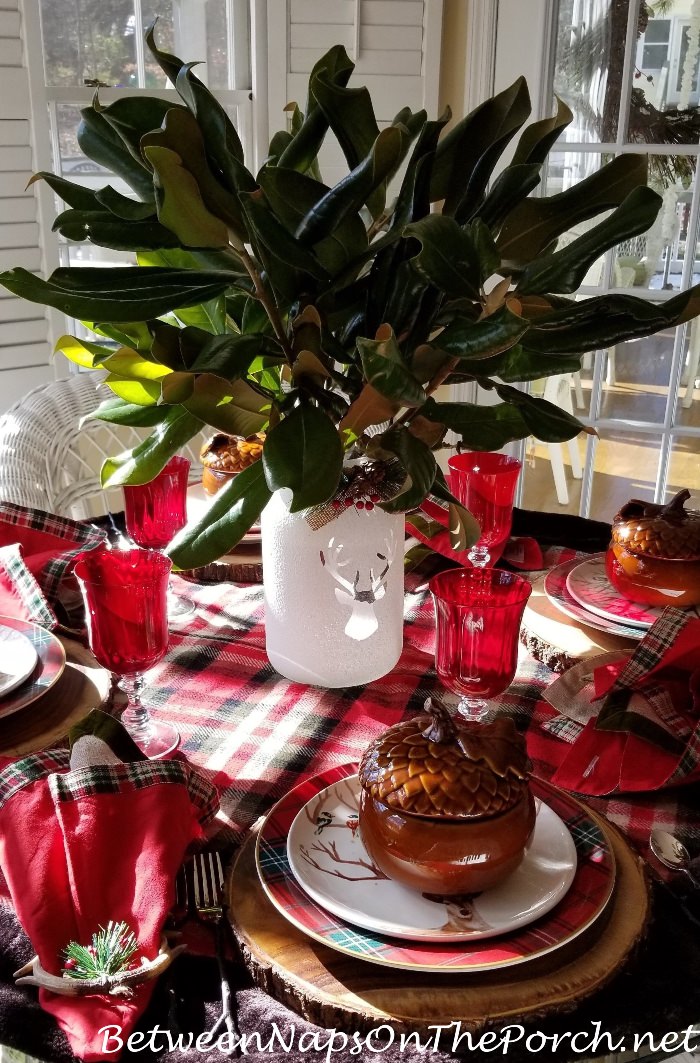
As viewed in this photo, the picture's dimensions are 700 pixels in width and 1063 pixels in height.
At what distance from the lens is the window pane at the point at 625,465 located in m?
2.80

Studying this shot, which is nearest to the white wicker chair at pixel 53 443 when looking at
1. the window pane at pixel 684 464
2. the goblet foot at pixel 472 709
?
the goblet foot at pixel 472 709

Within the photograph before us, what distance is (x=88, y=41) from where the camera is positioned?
7.92ft

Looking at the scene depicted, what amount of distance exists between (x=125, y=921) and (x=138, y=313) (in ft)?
1.67

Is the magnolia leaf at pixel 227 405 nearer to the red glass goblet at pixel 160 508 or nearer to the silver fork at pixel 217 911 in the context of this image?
the red glass goblet at pixel 160 508

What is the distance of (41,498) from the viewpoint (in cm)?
169

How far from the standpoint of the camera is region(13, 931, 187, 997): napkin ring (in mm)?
607

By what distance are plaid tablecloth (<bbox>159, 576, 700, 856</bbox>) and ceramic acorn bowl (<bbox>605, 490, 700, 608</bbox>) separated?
0.15 meters

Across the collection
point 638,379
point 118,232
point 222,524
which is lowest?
point 638,379

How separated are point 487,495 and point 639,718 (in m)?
0.37

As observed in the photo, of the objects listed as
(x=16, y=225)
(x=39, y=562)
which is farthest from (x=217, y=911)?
(x=16, y=225)

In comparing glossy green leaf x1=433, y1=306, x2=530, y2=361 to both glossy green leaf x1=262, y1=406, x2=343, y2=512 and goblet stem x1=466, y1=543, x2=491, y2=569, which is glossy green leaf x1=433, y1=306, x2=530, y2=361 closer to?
glossy green leaf x1=262, y1=406, x2=343, y2=512

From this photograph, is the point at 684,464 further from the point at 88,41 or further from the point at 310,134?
the point at 310,134

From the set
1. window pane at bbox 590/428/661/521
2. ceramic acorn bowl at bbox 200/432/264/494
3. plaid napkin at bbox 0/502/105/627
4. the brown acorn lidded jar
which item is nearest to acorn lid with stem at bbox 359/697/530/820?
the brown acorn lidded jar

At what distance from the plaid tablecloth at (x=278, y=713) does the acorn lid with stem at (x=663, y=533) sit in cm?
18
